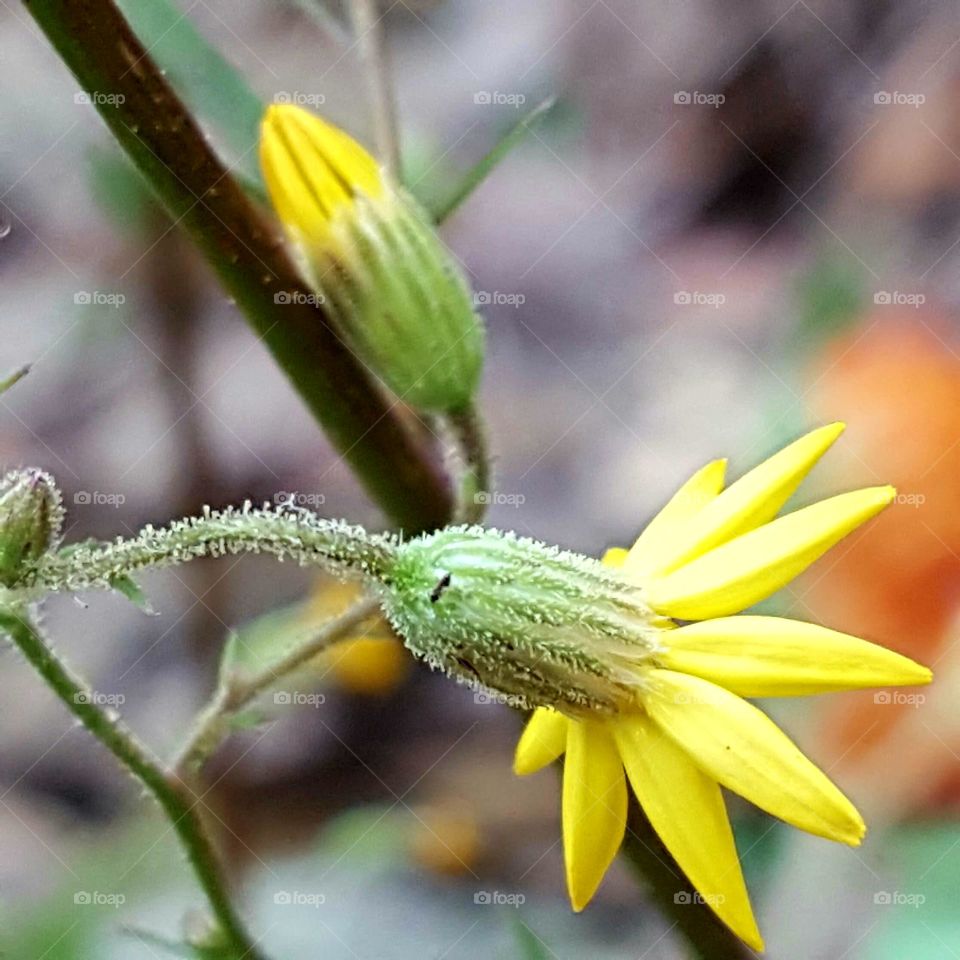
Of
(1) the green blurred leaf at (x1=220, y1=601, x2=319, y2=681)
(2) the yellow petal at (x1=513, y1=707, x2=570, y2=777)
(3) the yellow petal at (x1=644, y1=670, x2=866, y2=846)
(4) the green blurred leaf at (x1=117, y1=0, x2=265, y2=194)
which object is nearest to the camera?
(3) the yellow petal at (x1=644, y1=670, x2=866, y2=846)

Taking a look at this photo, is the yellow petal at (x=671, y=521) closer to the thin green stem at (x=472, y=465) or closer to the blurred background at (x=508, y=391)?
the thin green stem at (x=472, y=465)

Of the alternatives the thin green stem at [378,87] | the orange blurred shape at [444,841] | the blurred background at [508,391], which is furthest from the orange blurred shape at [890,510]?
the thin green stem at [378,87]

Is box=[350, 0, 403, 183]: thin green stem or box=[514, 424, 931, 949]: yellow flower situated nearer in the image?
box=[514, 424, 931, 949]: yellow flower

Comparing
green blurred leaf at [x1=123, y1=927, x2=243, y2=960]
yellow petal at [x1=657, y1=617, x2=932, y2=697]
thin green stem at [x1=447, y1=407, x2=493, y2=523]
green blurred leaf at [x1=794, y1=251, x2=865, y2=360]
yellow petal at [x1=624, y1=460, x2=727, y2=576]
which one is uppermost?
thin green stem at [x1=447, y1=407, x2=493, y2=523]

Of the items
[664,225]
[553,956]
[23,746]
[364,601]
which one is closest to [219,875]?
[364,601]

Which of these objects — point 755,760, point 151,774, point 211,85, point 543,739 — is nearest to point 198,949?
point 151,774

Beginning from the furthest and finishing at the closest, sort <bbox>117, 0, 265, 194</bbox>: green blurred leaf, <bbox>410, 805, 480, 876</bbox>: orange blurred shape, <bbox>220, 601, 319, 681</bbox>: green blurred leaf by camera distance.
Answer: <bbox>410, 805, 480, 876</bbox>: orange blurred shape, <bbox>220, 601, 319, 681</bbox>: green blurred leaf, <bbox>117, 0, 265, 194</bbox>: green blurred leaf

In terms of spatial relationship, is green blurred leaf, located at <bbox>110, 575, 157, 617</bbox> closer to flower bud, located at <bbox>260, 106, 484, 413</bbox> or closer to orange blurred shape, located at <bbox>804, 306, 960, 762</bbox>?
flower bud, located at <bbox>260, 106, 484, 413</bbox>

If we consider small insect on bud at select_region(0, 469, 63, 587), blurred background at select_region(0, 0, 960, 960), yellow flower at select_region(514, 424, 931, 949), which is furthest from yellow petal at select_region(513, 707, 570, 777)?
blurred background at select_region(0, 0, 960, 960)

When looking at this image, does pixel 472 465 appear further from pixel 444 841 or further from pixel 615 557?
pixel 444 841
